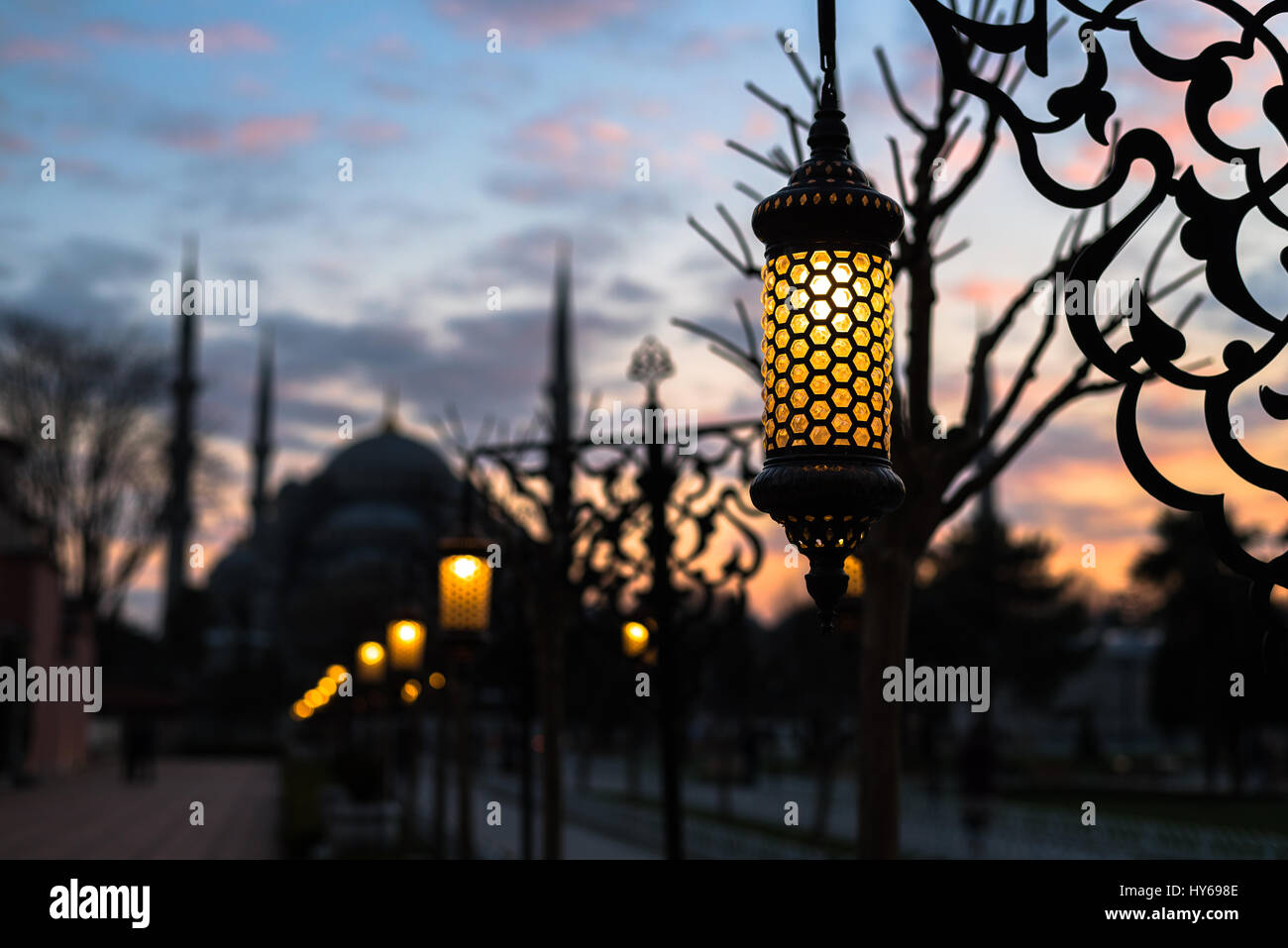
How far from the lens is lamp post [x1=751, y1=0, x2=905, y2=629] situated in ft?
10.3

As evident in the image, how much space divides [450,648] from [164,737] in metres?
72.4

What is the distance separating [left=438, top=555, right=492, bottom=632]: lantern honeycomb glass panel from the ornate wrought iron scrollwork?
7.73 m

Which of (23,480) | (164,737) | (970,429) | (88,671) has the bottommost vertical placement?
(164,737)

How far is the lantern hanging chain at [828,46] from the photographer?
343cm

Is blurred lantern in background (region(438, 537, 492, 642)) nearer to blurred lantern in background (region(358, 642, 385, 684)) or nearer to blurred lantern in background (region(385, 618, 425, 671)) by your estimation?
blurred lantern in background (region(385, 618, 425, 671))

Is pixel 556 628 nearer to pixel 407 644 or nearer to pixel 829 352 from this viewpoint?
pixel 407 644

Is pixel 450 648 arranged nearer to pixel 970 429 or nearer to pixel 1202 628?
pixel 970 429

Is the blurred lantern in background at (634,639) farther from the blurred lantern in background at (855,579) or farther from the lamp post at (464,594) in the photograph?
the blurred lantern in background at (855,579)

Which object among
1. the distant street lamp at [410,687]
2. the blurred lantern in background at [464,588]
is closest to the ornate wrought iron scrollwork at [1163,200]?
the blurred lantern in background at [464,588]

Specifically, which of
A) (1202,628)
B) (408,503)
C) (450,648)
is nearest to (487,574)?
(450,648)

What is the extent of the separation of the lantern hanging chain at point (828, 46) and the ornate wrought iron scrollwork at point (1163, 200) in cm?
27

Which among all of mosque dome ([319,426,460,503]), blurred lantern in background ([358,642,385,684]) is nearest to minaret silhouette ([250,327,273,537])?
mosque dome ([319,426,460,503])

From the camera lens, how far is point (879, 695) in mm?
7543
